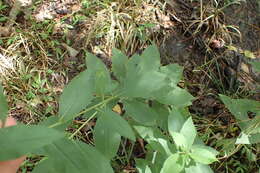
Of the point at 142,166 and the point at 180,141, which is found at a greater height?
the point at 180,141

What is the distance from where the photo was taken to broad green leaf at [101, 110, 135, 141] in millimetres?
1009

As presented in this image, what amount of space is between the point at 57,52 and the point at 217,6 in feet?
3.66

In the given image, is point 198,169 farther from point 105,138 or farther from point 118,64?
point 118,64

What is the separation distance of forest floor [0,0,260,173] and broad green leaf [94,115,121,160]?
1.00 m

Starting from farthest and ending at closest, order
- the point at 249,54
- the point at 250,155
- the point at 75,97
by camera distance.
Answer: the point at 249,54, the point at 250,155, the point at 75,97

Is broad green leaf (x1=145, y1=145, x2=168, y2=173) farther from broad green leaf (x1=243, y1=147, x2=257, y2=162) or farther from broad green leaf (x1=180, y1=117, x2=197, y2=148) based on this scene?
broad green leaf (x1=243, y1=147, x2=257, y2=162)

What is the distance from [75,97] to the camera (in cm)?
98

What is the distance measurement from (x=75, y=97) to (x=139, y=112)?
0.91 ft

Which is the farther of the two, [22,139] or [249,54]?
[249,54]

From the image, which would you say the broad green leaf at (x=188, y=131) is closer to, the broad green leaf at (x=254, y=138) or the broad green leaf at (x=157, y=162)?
the broad green leaf at (x=157, y=162)

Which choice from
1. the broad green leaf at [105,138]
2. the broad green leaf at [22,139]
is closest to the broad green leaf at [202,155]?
the broad green leaf at [105,138]

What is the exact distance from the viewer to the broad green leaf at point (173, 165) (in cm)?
119

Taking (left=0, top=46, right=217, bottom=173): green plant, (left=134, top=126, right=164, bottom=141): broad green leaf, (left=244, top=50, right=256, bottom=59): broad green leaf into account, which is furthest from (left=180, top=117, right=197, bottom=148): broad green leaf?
(left=244, top=50, right=256, bottom=59): broad green leaf

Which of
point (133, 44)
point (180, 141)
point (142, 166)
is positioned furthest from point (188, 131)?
point (133, 44)
